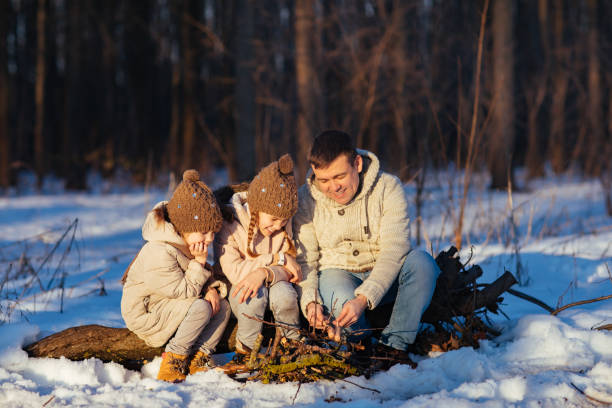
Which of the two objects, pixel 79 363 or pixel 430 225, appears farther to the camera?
pixel 430 225

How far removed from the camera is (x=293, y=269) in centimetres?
290

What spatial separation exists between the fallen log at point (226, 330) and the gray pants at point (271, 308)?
227 mm

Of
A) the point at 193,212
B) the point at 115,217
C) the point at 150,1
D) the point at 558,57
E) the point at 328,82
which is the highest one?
the point at 150,1

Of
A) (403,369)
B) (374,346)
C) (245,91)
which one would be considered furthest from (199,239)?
(245,91)

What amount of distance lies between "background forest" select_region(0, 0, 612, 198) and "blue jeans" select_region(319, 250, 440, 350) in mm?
1380

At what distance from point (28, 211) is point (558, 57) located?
500 inches

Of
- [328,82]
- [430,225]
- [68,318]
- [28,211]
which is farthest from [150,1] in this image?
[68,318]

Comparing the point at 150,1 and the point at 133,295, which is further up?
the point at 150,1

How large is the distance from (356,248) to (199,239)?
895 mm

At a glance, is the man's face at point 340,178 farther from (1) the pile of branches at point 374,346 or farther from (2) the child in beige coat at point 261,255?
(1) the pile of branches at point 374,346

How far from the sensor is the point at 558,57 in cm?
1393

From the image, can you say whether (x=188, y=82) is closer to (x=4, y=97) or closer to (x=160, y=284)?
(x=4, y=97)

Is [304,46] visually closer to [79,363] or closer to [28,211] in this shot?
[28,211]

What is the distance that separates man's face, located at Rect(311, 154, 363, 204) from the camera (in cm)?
283
